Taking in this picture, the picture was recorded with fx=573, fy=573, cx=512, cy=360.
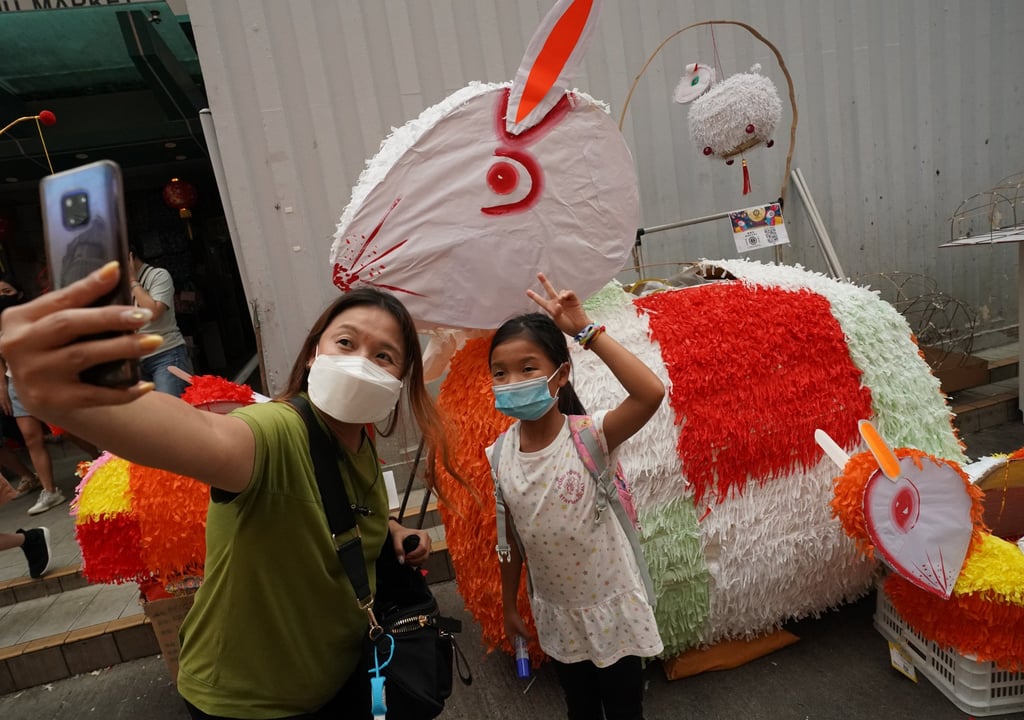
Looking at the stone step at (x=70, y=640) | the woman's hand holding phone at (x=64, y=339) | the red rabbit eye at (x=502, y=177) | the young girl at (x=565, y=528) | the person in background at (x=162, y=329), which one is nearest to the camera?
the woman's hand holding phone at (x=64, y=339)

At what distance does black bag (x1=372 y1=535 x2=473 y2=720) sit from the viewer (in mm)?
957

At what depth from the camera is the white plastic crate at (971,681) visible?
1629mm

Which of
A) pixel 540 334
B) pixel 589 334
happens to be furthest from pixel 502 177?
pixel 589 334

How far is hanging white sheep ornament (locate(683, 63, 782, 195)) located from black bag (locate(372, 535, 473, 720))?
8.37 feet

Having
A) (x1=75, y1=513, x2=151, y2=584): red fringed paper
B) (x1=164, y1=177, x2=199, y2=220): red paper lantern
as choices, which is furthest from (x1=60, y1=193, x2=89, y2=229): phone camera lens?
(x1=164, y1=177, x2=199, y2=220): red paper lantern

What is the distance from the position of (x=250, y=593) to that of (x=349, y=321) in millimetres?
482

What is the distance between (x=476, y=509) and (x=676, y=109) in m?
2.99

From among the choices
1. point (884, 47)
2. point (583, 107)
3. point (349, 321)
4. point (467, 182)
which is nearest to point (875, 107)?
point (884, 47)

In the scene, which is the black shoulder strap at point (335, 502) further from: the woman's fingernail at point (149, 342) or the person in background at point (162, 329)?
the person in background at point (162, 329)

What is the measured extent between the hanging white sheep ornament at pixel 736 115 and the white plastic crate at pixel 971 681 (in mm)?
2187

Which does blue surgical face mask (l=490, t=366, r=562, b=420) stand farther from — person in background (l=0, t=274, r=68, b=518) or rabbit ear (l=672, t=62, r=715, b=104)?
person in background (l=0, t=274, r=68, b=518)

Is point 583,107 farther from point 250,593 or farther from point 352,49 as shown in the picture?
point 352,49

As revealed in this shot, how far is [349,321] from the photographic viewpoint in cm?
107

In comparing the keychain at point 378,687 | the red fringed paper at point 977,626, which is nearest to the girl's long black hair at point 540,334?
the keychain at point 378,687
